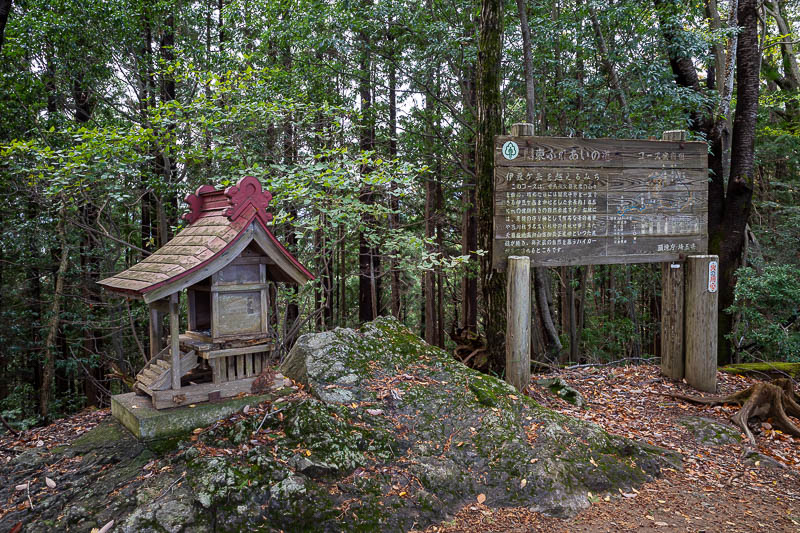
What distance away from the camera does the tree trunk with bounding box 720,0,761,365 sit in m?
8.76

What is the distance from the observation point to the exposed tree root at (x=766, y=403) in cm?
551

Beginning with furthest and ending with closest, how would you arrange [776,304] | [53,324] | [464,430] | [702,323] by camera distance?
[53,324] < [776,304] < [702,323] < [464,430]

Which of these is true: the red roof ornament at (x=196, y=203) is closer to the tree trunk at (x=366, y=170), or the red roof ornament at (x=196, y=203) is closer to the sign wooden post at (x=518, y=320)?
the tree trunk at (x=366, y=170)

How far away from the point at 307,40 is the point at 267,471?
8312mm

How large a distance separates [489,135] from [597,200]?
1667 millimetres

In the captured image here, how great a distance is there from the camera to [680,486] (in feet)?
14.0

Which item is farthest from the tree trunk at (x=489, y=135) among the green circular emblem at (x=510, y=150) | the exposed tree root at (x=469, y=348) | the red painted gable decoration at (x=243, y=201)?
the red painted gable decoration at (x=243, y=201)

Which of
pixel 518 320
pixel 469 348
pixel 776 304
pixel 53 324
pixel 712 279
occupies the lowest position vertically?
pixel 469 348

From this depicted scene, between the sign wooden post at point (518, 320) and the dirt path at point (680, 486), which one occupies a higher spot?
the sign wooden post at point (518, 320)

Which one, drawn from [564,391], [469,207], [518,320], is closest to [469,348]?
[564,391]

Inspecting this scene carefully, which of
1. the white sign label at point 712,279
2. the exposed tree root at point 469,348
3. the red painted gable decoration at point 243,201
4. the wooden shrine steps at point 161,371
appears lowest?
the exposed tree root at point 469,348

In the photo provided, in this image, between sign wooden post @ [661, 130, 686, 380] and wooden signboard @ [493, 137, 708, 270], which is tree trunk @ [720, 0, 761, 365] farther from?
sign wooden post @ [661, 130, 686, 380]

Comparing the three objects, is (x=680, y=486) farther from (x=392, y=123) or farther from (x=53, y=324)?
(x=53, y=324)

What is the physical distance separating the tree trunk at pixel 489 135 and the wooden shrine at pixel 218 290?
3025 millimetres
